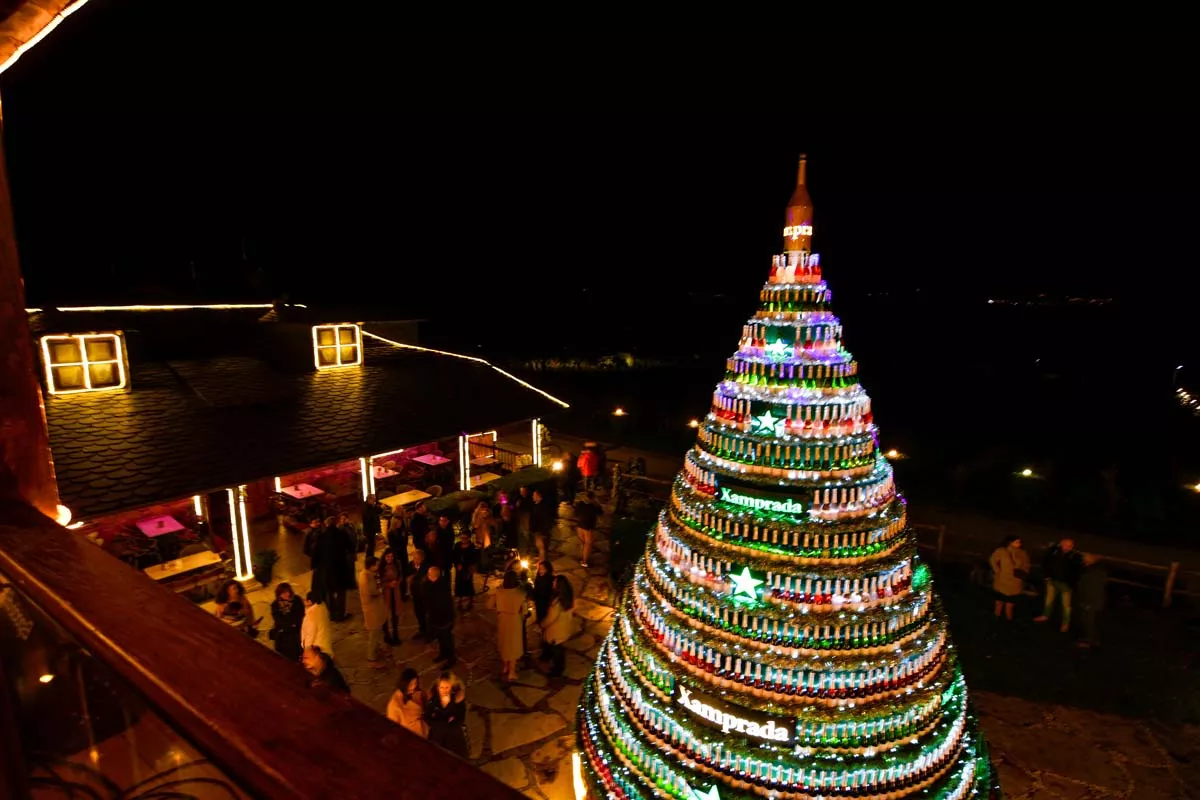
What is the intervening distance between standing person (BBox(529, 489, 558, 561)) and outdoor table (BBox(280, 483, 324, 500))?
6.12 metres

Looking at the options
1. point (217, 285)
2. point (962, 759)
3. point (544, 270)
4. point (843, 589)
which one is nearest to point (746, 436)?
point (843, 589)

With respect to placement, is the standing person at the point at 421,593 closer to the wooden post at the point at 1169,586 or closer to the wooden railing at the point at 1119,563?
the wooden railing at the point at 1119,563

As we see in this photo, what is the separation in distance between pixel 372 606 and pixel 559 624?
2.84m

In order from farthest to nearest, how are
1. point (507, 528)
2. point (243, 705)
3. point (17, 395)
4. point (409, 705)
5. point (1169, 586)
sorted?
point (507, 528) < point (1169, 586) < point (409, 705) < point (17, 395) < point (243, 705)

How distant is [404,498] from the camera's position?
1593 centimetres

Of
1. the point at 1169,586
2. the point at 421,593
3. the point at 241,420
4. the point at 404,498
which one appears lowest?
the point at 404,498

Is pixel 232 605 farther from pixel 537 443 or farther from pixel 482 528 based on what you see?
pixel 537 443

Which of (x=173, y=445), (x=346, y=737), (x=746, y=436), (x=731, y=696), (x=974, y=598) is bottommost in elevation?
(x=974, y=598)

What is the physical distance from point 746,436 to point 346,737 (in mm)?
5071

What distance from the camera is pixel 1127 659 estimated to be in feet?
31.1

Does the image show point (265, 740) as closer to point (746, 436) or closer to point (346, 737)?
point (346, 737)

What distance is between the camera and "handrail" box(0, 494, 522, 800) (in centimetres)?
114

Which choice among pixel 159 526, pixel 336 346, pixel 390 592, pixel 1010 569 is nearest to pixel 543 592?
pixel 390 592

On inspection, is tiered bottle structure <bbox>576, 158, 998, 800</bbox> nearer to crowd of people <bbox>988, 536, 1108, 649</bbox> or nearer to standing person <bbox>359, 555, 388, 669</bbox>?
standing person <bbox>359, 555, 388, 669</bbox>
